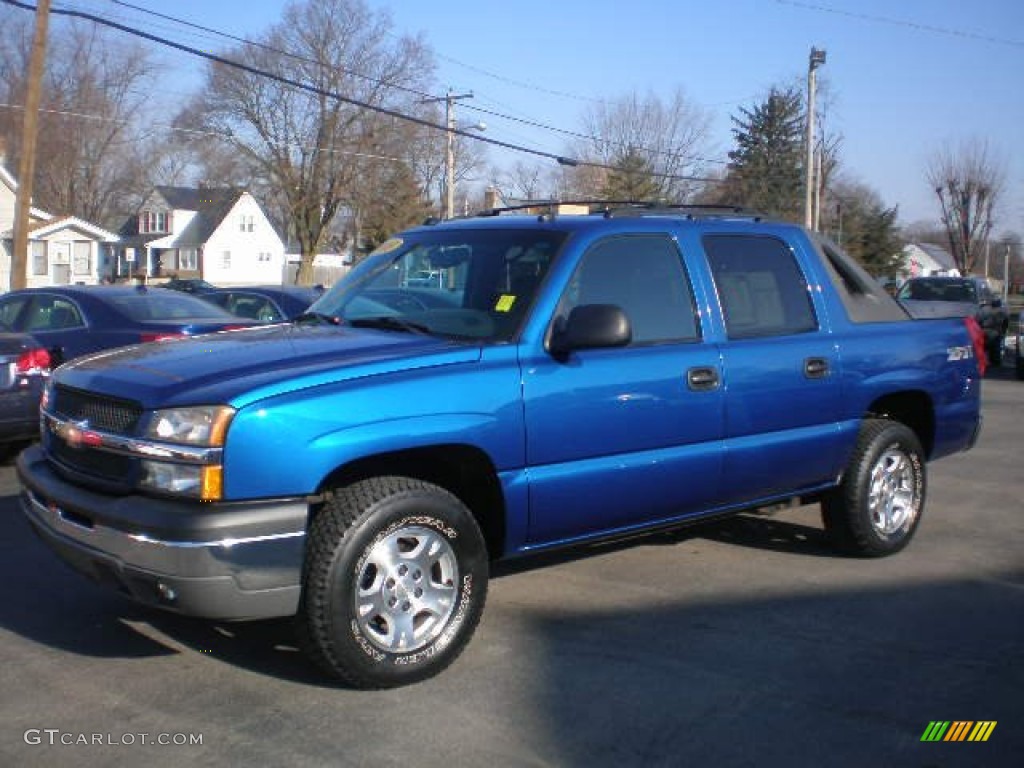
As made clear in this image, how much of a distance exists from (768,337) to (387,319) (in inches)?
77.7

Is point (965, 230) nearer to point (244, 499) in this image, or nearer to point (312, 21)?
point (312, 21)

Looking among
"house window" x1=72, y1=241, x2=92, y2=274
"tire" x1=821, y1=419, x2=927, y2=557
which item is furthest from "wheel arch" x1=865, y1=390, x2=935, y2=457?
"house window" x1=72, y1=241, x2=92, y2=274

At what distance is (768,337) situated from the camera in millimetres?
5555

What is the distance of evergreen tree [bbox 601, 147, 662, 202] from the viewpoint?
3666 cm

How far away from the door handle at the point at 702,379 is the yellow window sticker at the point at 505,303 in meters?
0.92

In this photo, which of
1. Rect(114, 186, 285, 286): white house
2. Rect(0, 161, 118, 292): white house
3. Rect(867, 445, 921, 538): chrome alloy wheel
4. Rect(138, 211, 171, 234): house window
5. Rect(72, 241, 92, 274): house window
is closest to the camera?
Rect(867, 445, 921, 538): chrome alloy wheel

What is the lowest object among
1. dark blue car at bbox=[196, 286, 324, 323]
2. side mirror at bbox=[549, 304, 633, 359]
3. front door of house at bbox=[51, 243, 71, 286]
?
side mirror at bbox=[549, 304, 633, 359]

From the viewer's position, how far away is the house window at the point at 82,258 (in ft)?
163

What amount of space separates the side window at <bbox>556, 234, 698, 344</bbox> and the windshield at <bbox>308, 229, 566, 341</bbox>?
21 cm

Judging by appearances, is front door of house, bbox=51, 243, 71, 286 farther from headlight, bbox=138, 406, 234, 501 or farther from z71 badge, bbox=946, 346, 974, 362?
headlight, bbox=138, 406, 234, 501

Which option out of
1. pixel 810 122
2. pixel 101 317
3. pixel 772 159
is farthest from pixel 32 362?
pixel 772 159

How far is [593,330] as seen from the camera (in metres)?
4.52

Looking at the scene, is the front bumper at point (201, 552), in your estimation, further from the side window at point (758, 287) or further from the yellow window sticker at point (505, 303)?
the side window at point (758, 287)

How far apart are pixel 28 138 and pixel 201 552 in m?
19.0
